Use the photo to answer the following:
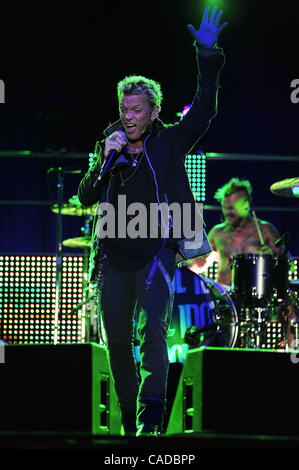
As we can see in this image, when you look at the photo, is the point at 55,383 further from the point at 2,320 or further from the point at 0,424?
the point at 2,320

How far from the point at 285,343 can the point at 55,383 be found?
405cm

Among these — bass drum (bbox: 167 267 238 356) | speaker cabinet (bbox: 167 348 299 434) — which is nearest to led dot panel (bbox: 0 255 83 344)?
bass drum (bbox: 167 267 238 356)

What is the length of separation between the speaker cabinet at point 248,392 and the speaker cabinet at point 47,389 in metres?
0.46

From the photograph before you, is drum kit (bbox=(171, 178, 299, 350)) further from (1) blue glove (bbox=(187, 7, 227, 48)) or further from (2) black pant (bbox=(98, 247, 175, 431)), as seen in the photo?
(1) blue glove (bbox=(187, 7, 227, 48))

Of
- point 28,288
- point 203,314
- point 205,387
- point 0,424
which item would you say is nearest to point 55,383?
point 0,424

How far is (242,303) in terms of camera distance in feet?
20.2

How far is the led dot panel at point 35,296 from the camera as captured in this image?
8070 mm

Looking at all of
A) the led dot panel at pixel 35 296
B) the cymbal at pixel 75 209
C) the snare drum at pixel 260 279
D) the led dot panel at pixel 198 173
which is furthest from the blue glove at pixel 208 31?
the led dot panel at pixel 35 296

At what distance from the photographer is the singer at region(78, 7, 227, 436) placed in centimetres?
325

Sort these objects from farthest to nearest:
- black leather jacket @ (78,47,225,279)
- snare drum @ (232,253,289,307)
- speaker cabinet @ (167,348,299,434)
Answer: snare drum @ (232,253,289,307) < black leather jacket @ (78,47,225,279) < speaker cabinet @ (167,348,299,434)

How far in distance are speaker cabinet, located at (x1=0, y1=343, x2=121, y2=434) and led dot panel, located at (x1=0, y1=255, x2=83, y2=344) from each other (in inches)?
201

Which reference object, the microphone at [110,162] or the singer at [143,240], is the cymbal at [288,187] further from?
the microphone at [110,162]

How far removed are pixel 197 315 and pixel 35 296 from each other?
10.6 feet

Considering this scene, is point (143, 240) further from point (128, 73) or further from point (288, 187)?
point (128, 73)
